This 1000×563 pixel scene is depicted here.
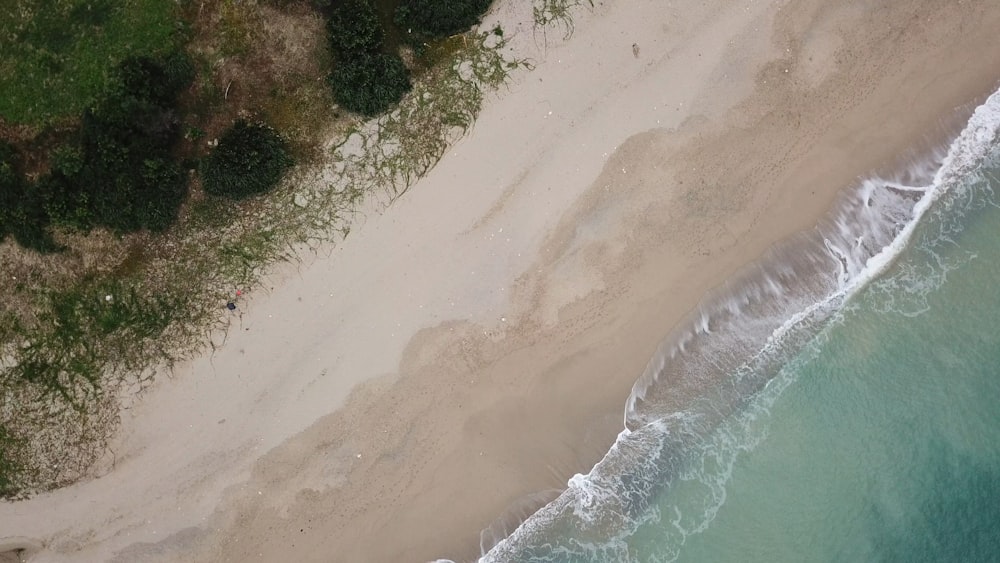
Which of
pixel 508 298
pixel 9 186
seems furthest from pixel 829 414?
pixel 9 186

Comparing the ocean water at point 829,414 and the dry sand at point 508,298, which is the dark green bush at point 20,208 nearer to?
the dry sand at point 508,298

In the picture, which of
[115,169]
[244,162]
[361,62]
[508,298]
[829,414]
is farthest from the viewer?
[829,414]

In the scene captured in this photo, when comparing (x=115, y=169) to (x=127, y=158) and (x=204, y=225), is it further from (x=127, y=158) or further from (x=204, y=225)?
(x=204, y=225)

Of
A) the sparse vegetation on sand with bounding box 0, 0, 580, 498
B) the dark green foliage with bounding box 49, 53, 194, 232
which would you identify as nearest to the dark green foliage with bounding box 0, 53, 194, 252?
the dark green foliage with bounding box 49, 53, 194, 232

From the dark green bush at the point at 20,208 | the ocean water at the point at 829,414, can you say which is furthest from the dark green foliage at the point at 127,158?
the ocean water at the point at 829,414

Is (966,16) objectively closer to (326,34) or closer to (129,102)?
(326,34)

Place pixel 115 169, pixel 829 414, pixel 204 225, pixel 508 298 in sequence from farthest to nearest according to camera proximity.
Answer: pixel 829 414, pixel 508 298, pixel 204 225, pixel 115 169
